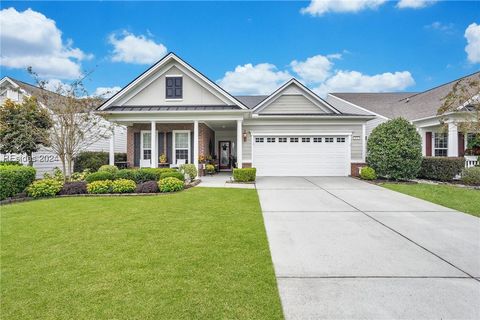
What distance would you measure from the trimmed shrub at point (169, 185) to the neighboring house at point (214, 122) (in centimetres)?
421

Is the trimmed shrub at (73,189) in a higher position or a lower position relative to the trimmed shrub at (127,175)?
lower

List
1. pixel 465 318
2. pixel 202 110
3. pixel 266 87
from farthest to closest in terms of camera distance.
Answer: pixel 266 87 → pixel 202 110 → pixel 465 318

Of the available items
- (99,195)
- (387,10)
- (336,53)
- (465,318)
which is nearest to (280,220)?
(465,318)

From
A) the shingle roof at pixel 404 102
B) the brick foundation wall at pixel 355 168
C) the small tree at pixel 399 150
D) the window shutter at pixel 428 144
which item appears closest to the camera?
the small tree at pixel 399 150

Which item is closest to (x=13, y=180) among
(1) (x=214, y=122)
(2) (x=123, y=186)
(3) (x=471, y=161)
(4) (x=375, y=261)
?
(2) (x=123, y=186)

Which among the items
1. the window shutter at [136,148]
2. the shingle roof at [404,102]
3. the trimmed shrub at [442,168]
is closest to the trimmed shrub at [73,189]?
the window shutter at [136,148]

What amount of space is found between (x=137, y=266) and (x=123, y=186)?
6.62 metres

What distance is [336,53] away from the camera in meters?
19.8

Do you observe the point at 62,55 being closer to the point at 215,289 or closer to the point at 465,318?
the point at 215,289

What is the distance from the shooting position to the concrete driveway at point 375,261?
2.67 metres

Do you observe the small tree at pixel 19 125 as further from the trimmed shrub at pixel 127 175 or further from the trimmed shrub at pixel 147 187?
the trimmed shrub at pixel 147 187

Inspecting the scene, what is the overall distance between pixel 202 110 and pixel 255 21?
6.91 metres

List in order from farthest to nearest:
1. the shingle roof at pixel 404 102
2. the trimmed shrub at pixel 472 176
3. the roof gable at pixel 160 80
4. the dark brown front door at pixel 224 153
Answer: the dark brown front door at pixel 224 153 → the shingle roof at pixel 404 102 → the roof gable at pixel 160 80 → the trimmed shrub at pixel 472 176

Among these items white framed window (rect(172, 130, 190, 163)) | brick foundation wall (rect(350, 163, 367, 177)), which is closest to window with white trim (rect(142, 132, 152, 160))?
white framed window (rect(172, 130, 190, 163))
